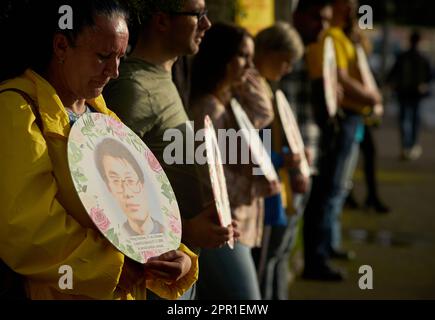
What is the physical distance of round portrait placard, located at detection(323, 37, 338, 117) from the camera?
23.0 feet

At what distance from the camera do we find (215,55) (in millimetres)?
4754

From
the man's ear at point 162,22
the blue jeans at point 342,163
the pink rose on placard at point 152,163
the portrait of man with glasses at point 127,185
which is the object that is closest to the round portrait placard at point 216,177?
the man's ear at point 162,22

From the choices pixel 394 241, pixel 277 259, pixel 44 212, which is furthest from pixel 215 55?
pixel 394 241

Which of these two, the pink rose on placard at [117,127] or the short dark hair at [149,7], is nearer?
the pink rose on placard at [117,127]

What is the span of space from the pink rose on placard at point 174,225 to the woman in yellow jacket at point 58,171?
0.07m

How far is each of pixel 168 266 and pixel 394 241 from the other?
693cm

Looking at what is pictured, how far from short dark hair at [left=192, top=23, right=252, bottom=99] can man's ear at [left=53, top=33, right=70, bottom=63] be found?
72.1 inches

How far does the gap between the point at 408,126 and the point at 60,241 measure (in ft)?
49.0

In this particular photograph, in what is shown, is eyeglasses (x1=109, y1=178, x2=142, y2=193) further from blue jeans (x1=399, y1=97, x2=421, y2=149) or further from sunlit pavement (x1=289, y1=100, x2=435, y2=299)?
blue jeans (x1=399, y1=97, x2=421, y2=149)

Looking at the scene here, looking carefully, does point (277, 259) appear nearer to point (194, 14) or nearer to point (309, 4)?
point (309, 4)

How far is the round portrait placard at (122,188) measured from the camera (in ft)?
8.70

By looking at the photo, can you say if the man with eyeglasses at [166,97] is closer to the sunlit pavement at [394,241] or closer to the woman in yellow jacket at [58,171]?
the woman in yellow jacket at [58,171]

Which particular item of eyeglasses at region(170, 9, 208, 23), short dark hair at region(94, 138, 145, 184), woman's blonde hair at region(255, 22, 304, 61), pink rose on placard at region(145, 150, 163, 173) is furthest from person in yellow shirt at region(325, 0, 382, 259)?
short dark hair at region(94, 138, 145, 184)
